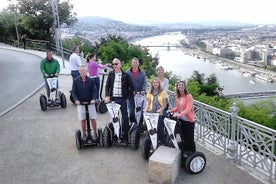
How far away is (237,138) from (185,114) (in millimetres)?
1204

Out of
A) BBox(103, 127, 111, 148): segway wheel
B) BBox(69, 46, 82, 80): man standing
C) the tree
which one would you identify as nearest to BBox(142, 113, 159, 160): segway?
BBox(103, 127, 111, 148): segway wheel

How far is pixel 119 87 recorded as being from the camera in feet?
20.6

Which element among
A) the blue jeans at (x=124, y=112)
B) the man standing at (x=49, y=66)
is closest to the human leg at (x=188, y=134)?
the blue jeans at (x=124, y=112)

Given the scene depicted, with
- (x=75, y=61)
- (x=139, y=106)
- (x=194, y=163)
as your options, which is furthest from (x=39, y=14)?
(x=194, y=163)

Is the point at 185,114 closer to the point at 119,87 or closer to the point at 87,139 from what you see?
the point at 119,87

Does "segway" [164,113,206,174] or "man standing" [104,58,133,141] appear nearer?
"segway" [164,113,206,174]

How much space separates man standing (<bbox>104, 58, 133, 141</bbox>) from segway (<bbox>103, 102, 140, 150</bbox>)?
0.60ft

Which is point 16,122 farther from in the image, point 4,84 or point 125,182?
point 4,84

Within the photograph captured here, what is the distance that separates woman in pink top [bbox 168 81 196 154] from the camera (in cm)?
525

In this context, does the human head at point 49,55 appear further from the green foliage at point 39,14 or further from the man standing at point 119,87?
the green foliage at point 39,14

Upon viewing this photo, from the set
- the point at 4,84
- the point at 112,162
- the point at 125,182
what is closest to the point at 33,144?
the point at 112,162

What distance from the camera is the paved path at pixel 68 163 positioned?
5234 mm

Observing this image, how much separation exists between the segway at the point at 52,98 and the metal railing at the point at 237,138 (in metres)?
4.59

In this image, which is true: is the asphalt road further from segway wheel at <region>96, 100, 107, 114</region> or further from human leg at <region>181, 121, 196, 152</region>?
human leg at <region>181, 121, 196, 152</region>
